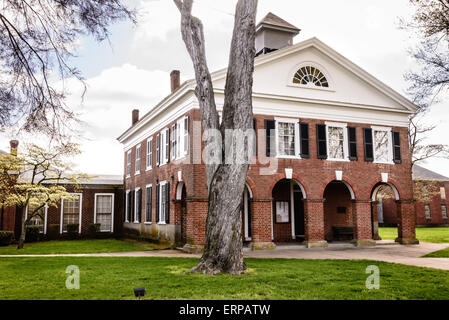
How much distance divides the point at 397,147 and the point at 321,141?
4386 millimetres

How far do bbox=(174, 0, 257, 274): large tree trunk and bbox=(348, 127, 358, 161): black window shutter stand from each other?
10362mm

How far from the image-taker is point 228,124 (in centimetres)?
962

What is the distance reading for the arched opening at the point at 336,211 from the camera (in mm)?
20500

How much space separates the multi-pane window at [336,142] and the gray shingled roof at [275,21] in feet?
18.7

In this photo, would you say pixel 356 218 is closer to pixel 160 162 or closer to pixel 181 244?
pixel 181 244

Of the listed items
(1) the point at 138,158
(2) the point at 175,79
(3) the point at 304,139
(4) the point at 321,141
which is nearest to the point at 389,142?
(4) the point at 321,141

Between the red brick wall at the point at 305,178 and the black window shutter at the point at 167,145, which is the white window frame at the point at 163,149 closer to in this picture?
the black window shutter at the point at 167,145

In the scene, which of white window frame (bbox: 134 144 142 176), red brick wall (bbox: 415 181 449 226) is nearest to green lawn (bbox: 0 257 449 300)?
white window frame (bbox: 134 144 142 176)

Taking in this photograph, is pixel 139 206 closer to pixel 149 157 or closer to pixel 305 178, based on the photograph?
pixel 149 157

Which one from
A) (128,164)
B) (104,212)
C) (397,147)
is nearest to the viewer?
(397,147)

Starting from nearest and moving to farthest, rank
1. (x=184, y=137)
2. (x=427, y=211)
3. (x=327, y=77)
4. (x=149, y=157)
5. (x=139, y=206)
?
1. (x=184, y=137)
2. (x=327, y=77)
3. (x=149, y=157)
4. (x=139, y=206)
5. (x=427, y=211)

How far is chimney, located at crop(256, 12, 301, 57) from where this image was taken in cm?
2009

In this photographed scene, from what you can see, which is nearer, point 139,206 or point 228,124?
point 228,124

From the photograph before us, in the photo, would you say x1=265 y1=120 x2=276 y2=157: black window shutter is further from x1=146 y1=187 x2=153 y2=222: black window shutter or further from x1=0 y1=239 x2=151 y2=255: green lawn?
x1=146 y1=187 x2=153 y2=222: black window shutter
